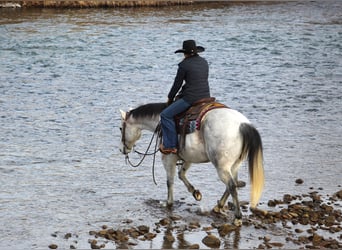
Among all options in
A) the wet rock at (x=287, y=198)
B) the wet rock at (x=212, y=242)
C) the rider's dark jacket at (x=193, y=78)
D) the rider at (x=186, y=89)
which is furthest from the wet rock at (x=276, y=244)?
the rider's dark jacket at (x=193, y=78)

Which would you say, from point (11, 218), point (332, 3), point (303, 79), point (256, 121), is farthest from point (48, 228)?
point (332, 3)

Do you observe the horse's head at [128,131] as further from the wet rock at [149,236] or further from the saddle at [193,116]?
the wet rock at [149,236]

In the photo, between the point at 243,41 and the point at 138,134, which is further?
the point at 243,41

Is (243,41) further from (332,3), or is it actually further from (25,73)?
(332,3)

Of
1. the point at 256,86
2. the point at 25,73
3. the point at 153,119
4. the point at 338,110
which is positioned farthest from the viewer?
the point at 25,73

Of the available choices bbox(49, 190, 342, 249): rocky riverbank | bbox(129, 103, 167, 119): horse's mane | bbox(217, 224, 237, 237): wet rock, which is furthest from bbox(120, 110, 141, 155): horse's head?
bbox(217, 224, 237, 237): wet rock

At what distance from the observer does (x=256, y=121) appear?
20.0 meters

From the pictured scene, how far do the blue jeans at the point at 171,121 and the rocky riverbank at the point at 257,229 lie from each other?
1119 millimetres

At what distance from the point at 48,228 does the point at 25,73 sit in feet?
56.3

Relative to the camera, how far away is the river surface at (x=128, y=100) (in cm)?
1309

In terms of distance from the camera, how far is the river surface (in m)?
13.1

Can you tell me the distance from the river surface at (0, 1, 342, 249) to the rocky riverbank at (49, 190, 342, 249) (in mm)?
212

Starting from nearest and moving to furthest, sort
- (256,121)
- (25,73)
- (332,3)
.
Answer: (256,121), (25,73), (332,3)

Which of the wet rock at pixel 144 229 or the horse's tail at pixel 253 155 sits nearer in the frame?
the wet rock at pixel 144 229
